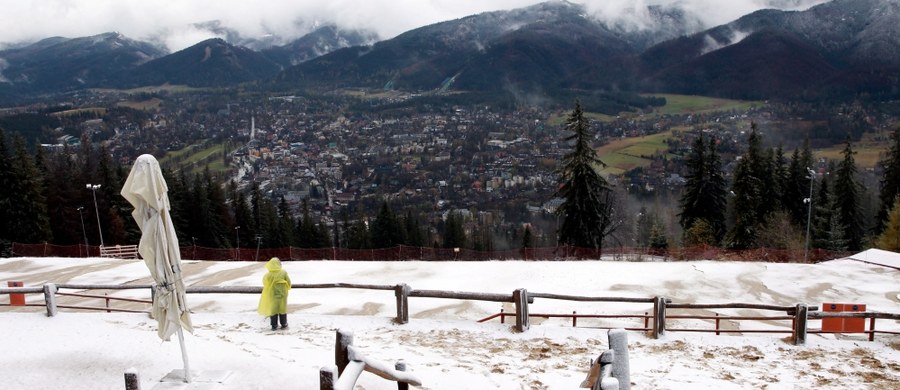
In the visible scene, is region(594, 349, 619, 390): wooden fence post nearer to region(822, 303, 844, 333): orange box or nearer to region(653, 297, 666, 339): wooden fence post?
region(653, 297, 666, 339): wooden fence post

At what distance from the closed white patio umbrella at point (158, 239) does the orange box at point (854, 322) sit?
540 inches

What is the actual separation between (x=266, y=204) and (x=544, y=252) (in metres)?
45.4

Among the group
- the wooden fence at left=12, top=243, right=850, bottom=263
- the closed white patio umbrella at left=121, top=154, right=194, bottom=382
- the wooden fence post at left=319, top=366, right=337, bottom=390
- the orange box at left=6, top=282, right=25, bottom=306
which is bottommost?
the wooden fence at left=12, top=243, right=850, bottom=263

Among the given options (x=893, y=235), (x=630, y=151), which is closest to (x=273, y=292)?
(x=893, y=235)

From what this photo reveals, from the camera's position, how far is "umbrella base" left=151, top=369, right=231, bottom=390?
25.8ft

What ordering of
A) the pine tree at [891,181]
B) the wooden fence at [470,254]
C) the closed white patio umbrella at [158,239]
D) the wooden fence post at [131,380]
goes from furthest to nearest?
the pine tree at [891,181], the wooden fence at [470,254], the closed white patio umbrella at [158,239], the wooden fence post at [131,380]

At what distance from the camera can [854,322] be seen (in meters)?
12.7

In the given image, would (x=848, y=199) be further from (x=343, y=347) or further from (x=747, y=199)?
(x=343, y=347)

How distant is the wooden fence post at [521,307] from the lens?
11.8 meters

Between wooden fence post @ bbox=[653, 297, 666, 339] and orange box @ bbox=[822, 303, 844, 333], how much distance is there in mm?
3885

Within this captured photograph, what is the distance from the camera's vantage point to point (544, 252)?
31.3 meters

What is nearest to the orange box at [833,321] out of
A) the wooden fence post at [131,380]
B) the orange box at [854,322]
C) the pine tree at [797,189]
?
the orange box at [854,322]

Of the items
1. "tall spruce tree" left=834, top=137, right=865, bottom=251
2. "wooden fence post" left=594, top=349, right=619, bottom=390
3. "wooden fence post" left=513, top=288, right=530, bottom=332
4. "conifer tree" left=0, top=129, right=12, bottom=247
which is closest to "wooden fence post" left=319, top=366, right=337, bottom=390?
"wooden fence post" left=594, top=349, right=619, bottom=390

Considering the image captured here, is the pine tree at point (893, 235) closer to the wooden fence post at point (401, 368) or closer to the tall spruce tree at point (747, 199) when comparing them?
the tall spruce tree at point (747, 199)
